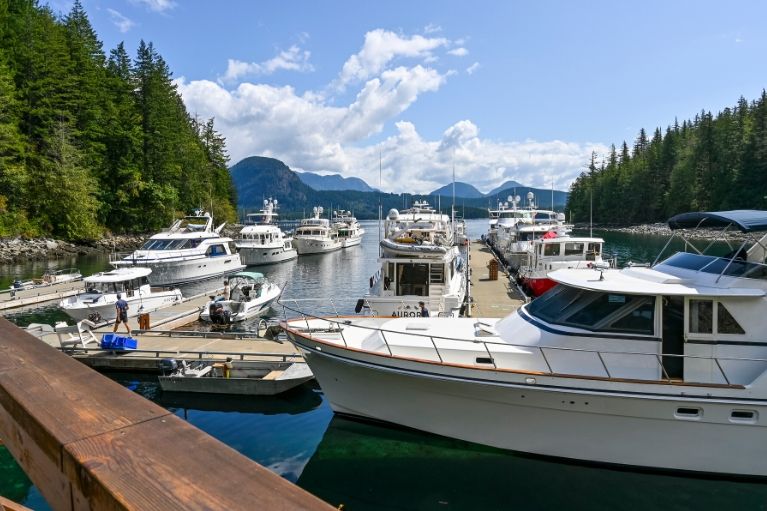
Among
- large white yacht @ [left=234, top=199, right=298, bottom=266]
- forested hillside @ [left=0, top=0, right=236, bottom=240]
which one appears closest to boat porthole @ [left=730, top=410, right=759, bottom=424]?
large white yacht @ [left=234, top=199, right=298, bottom=266]

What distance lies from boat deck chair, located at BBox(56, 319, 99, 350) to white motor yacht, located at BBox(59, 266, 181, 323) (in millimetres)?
2826

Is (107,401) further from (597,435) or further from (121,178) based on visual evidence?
(121,178)

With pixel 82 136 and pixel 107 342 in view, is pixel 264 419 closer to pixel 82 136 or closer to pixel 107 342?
pixel 107 342

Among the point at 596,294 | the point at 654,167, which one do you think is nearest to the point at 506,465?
the point at 596,294

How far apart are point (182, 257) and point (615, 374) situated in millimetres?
32771

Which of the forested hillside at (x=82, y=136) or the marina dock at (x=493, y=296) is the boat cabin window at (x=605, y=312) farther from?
the forested hillside at (x=82, y=136)

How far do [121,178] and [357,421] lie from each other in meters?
61.4

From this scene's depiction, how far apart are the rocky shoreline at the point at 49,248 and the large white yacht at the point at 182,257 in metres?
14.4

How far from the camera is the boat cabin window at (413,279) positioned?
62.5ft

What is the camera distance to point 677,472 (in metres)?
8.53

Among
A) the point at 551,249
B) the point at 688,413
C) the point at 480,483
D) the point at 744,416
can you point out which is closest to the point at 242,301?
the point at 480,483

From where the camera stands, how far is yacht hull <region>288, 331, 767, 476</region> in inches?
322

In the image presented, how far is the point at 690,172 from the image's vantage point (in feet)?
302

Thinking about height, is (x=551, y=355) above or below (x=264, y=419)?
above
